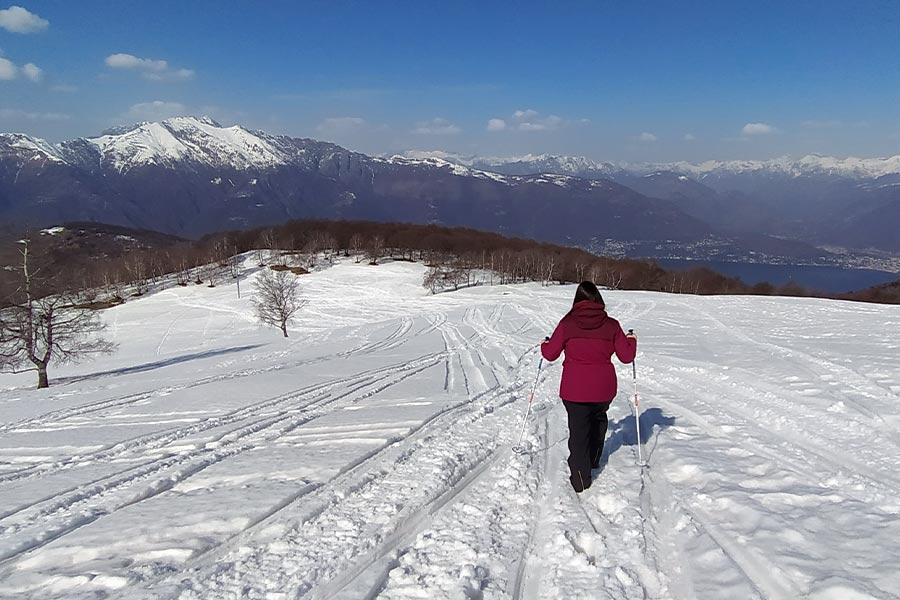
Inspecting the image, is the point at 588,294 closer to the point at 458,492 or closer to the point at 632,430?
the point at 458,492

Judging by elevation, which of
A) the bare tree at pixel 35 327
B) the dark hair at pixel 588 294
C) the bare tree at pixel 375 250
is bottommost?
the bare tree at pixel 35 327

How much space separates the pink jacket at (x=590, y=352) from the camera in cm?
557

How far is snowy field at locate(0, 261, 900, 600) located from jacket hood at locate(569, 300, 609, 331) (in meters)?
1.93

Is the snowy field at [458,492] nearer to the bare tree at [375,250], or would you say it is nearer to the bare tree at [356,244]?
the bare tree at [375,250]

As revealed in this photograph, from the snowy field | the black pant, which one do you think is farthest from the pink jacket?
the snowy field

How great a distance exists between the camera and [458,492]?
220 inches

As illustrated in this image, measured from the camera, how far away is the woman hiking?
5.57 meters

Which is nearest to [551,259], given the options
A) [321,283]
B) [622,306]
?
[321,283]

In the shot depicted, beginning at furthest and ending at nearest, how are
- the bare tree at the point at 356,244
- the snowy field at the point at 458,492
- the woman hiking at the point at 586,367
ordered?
the bare tree at the point at 356,244, the woman hiking at the point at 586,367, the snowy field at the point at 458,492

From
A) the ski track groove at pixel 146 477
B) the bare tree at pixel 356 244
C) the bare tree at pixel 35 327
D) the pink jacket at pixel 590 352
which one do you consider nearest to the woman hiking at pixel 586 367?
the pink jacket at pixel 590 352

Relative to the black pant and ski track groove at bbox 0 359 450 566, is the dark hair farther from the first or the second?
ski track groove at bbox 0 359 450 566

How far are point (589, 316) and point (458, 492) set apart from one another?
2574mm

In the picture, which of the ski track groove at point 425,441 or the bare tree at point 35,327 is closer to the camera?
the ski track groove at point 425,441

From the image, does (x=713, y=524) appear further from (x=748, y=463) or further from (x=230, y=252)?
(x=230, y=252)
